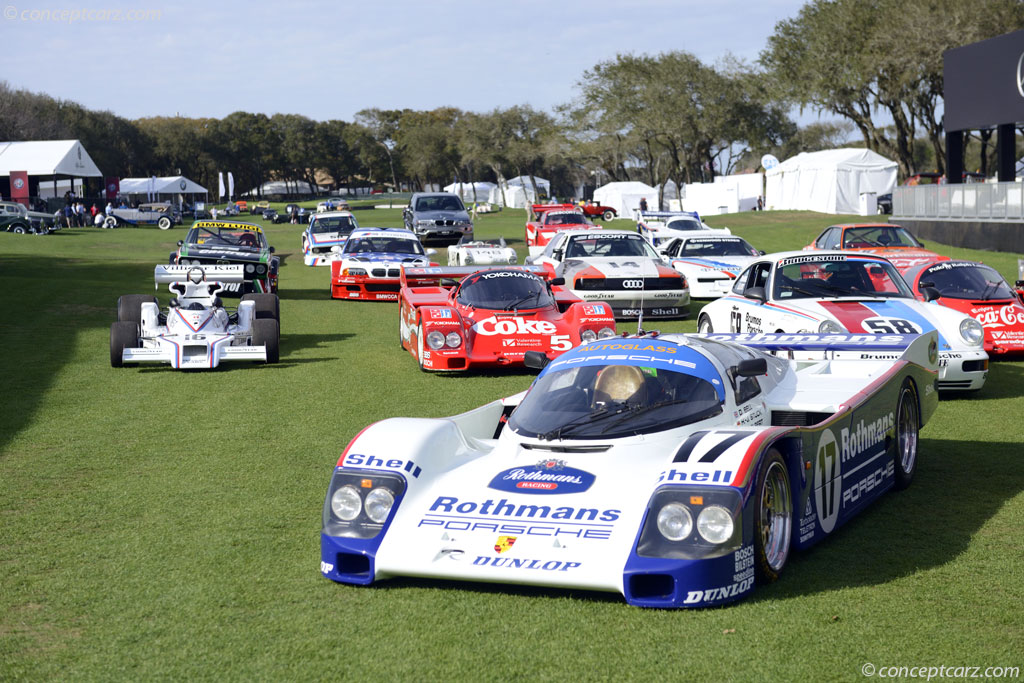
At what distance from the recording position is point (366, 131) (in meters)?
124

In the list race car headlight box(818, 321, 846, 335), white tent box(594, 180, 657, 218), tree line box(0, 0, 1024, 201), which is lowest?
race car headlight box(818, 321, 846, 335)

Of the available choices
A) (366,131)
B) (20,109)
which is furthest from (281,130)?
(20,109)

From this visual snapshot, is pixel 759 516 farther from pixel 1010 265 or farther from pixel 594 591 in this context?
pixel 1010 265

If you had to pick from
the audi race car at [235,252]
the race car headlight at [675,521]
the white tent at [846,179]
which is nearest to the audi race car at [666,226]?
the audi race car at [235,252]

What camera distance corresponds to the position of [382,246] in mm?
24203

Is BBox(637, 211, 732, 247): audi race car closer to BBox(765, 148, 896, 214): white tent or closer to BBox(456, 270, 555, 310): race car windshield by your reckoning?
BBox(456, 270, 555, 310): race car windshield

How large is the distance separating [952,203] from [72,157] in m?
52.6

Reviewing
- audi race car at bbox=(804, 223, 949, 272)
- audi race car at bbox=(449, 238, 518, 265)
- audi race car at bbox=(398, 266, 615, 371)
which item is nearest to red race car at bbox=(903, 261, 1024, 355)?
audi race car at bbox=(398, 266, 615, 371)

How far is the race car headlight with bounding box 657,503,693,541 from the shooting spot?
5148mm

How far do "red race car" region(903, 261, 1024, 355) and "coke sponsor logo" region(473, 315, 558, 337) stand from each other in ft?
14.4

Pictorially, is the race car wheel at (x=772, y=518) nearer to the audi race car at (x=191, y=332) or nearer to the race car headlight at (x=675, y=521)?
the race car headlight at (x=675, y=521)

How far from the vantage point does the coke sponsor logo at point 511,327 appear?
13.1 m

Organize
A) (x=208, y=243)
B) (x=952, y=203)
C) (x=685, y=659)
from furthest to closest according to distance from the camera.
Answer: (x=952, y=203) → (x=208, y=243) → (x=685, y=659)

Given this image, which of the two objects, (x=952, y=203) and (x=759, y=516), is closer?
(x=759, y=516)
